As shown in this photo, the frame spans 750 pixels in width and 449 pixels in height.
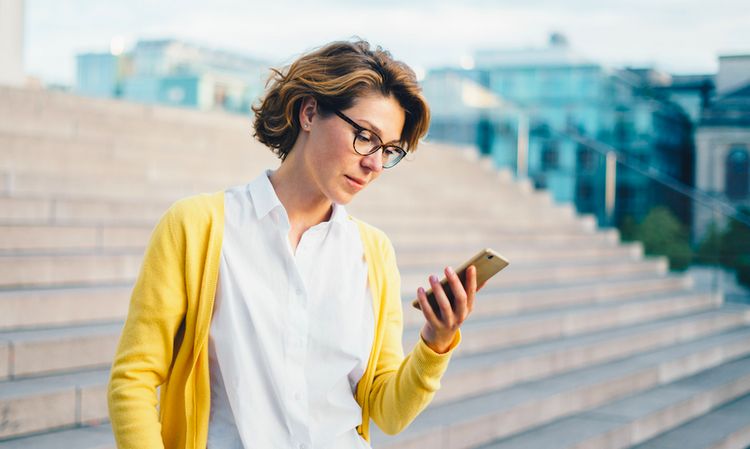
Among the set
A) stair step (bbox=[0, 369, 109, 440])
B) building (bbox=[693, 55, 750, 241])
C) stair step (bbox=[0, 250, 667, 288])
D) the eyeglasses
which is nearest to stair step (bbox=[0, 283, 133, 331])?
stair step (bbox=[0, 250, 667, 288])

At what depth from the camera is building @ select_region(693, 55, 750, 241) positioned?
547 inches

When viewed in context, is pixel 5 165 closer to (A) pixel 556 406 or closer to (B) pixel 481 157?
(A) pixel 556 406

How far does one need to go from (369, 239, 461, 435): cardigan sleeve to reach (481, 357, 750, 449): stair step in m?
2.85

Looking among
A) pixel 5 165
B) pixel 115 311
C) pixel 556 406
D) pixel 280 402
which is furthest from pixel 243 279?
pixel 5 165

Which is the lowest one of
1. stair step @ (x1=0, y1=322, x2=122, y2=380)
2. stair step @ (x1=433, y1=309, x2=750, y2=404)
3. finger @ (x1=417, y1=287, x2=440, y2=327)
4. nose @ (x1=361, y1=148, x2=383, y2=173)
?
stair step @ (x1=433, y1=309, x2=750, y2=404)

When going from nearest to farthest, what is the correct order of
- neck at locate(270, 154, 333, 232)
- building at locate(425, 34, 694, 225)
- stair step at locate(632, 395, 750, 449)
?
neck at locate(270, 154, 333, 232) < stair step at locate(632, 395, 750, 449) < building at locate(425, 34, 694, 225)

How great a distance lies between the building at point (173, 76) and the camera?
10742mm

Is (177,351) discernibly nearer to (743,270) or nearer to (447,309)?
(447,309)

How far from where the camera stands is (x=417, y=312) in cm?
580

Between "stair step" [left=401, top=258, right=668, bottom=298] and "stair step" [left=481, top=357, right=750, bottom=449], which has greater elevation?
"stair step" [left=401, top=258, right=668, bottom=298]

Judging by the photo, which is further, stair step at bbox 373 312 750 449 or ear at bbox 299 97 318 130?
stair step at bbox 373 312 750 449

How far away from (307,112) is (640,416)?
429cm

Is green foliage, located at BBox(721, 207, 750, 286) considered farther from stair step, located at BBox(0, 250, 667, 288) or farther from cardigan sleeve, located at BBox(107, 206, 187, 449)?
cardigan sleeve, located at BBox(107, 206, 187, 449)

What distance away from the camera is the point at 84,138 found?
263 inches
